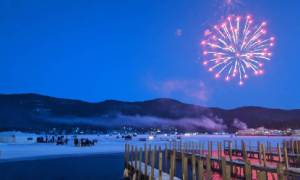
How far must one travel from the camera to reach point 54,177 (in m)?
20.6

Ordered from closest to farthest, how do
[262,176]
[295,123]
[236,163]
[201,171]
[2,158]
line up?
[262,176], [201,171], [236,163], [2,158], [295,123]

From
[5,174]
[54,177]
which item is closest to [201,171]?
[54,177]

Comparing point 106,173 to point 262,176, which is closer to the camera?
point 262,176

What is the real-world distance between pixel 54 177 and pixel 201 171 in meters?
12.2

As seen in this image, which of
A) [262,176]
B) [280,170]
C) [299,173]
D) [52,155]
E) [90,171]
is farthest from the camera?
[52,155]

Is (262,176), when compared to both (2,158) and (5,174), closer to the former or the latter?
(5,174)

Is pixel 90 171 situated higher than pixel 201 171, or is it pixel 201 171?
pixel 201 171

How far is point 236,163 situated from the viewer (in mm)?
20266

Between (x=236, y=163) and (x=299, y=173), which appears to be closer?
(x=299, y=173)

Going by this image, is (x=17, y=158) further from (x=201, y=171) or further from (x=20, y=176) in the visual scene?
(x=201, y=171)

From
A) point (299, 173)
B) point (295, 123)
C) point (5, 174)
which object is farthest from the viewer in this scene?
point (295, 123)

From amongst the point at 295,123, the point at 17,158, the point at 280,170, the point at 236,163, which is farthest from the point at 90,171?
the point at 295,123

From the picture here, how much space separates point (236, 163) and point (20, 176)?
13.5 metres

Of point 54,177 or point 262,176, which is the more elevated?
point 262,176
